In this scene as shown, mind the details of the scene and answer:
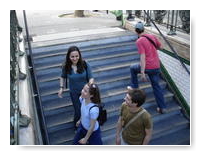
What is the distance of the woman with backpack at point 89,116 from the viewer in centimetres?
283

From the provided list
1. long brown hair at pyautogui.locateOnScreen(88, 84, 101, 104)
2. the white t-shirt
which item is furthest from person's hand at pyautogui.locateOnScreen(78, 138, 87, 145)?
long brown hair at pyautogui.locateOnScreen(88, 84, 101, 104)

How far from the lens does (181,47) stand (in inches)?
185

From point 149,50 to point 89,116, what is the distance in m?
1.65

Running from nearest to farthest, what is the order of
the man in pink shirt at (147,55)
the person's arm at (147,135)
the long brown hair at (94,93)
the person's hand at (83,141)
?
1. the person's arm at (147,135)
2. the long brown hair at (94,93)
3. the person's hand at (83,141)
4. the man in pink shirt at (147,55)

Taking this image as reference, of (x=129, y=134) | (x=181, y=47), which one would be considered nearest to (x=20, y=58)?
(x=129, y=134)

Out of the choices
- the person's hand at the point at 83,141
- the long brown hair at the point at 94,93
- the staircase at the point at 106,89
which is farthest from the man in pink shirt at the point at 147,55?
the person's hand at the point at 83,141

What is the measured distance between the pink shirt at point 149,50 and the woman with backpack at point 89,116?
137 cm

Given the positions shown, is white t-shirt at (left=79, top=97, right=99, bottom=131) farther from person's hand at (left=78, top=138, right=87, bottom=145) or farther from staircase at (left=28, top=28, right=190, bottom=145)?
staircase at (left=28, top=28, right=190, bottom=145)

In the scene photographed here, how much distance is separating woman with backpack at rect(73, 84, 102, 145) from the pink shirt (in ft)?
4.50

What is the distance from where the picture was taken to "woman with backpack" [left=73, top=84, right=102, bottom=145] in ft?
9.28

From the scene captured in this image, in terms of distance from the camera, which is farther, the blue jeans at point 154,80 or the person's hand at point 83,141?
the blue jeans at point 154,80

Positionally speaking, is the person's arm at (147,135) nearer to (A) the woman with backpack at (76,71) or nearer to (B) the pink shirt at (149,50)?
(A) the woman with backpack at (76,71)

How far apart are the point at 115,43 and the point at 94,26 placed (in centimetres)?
190

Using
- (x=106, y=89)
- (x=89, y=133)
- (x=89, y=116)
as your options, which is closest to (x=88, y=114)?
(x=89, y=116)
